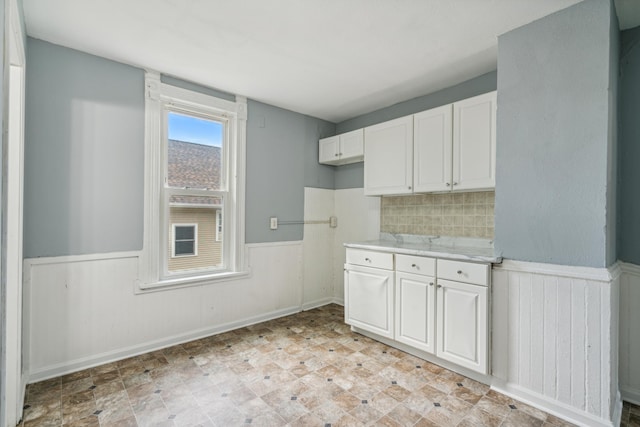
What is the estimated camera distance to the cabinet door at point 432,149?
8.79ft

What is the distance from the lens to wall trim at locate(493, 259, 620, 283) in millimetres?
1741

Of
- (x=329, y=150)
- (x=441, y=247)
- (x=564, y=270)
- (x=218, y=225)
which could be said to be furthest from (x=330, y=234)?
(x=564, y=270)

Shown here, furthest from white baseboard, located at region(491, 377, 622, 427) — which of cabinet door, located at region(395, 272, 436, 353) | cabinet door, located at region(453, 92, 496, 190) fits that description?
cabinet door, located at region(453, 92, 496, 190)

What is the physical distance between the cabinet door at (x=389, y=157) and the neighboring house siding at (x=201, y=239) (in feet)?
5.53

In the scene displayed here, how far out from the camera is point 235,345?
111 inches

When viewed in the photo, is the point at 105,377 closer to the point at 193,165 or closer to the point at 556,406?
the point at 193,165

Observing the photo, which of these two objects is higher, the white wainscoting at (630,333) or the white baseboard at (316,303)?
the white wainscoting at (630,333)

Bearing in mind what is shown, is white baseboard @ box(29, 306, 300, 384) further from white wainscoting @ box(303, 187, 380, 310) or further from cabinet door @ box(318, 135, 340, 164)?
cabinet door @ box(318, 135, 340, 164)

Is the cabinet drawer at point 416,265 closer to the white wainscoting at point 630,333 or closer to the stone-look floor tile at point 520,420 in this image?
the stone-look floor tile at point 520,420

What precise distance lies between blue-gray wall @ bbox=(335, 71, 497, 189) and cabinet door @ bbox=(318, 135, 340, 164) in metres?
0.29

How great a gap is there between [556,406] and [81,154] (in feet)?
12.1

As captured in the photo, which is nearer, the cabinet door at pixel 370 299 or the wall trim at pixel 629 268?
the wall trim at pixel 629 268

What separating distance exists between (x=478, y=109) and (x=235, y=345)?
2.90 meters

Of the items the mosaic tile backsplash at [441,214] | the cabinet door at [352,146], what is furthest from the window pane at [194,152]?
the mosaic tile backsplash at [441,214]
